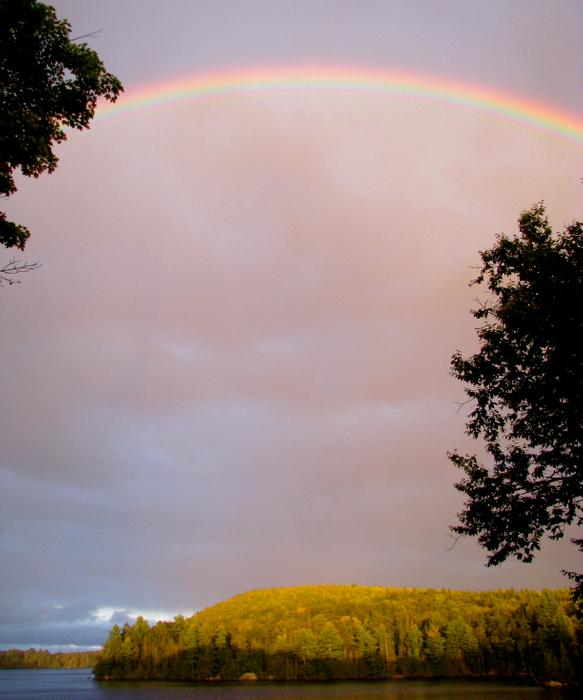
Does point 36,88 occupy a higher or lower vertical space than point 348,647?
higher

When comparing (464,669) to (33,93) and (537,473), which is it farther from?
(33,93)

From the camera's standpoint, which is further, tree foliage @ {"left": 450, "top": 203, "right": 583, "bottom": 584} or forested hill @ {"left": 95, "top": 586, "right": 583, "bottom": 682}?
forested hill @ {"left": 95, "top": 586, "right": 583, "bottom": 682}

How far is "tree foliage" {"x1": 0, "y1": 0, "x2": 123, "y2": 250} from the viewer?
11406 millimetres

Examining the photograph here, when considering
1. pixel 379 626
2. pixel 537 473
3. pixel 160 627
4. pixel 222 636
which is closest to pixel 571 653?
pixel 379 626

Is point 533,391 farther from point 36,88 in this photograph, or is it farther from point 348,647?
point 348,647

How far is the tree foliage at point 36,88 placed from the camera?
11406 millimetres

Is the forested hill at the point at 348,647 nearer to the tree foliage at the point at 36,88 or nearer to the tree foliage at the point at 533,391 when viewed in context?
the tree foliage at the point at 533,391

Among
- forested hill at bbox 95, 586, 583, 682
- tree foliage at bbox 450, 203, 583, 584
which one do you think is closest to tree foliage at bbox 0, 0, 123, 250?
tree foliage at bbox 450, 203, 583, 584

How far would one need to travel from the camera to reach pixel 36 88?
1234 centimetres

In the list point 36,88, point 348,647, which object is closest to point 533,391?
point 36,88

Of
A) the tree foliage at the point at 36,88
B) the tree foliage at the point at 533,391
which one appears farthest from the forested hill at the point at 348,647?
the tree foliage at the point at 36,88

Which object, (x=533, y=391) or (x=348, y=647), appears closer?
(x=533, y=391)

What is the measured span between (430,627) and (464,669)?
14.1 metres

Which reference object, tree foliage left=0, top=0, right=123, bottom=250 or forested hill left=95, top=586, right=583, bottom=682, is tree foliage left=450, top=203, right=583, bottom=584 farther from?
forested hill left=95, top=586, right=583, bottom=682
